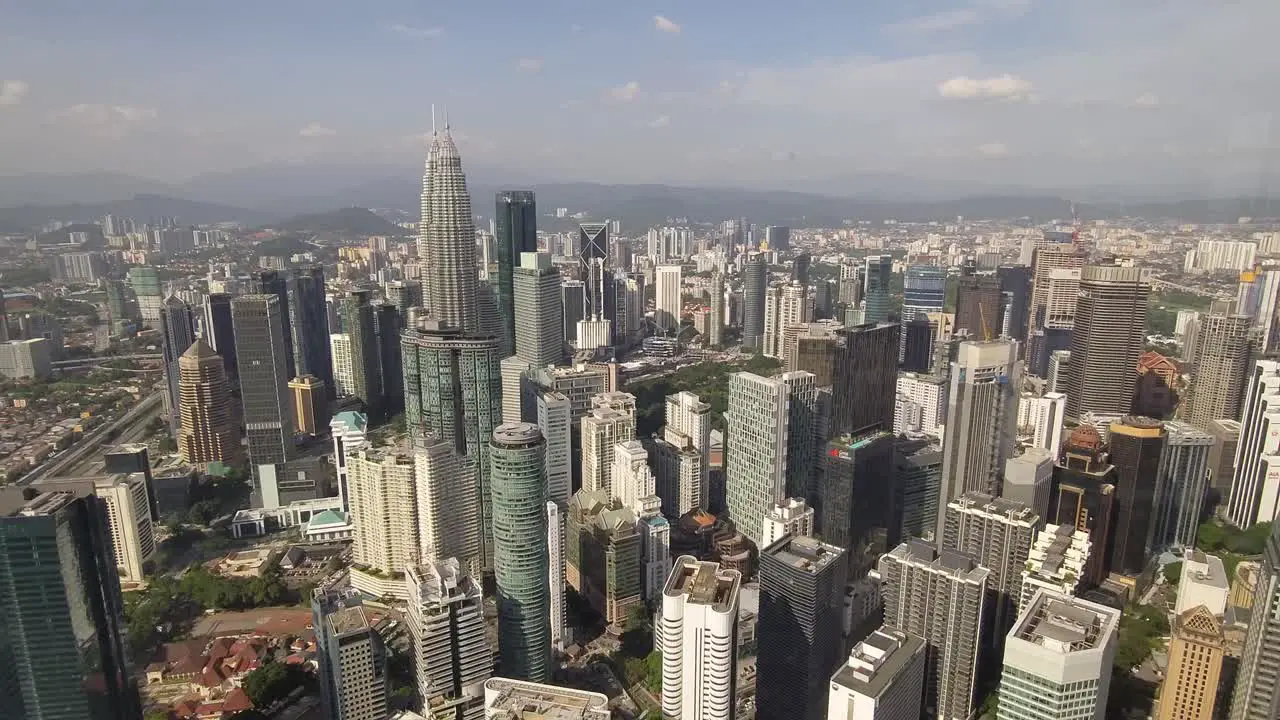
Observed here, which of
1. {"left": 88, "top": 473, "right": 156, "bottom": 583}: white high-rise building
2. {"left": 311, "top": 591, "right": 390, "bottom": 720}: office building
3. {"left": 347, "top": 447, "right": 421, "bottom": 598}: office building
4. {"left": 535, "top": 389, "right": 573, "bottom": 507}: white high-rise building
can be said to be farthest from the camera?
{"left": 535, "top": 389, "right": 573, "bottom": 507}: white high-rise building

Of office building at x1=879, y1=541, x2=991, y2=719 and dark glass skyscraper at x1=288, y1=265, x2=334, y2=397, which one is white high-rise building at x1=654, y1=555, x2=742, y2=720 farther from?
dark glass skyscraper at x1=288, y1=265, x2=334, y2=397

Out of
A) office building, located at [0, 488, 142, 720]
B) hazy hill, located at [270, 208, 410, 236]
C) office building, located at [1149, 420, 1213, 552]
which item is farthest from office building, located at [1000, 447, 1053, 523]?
hazy hill, located at [270, 208, 410, 236]

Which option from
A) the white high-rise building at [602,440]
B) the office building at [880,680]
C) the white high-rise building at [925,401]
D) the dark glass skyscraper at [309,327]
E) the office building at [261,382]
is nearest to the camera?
the office building at [880,680]

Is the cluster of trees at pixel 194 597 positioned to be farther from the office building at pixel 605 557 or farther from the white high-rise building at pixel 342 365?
the white high-rise building at pixel 342 365

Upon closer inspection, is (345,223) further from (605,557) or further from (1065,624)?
(1065,624)

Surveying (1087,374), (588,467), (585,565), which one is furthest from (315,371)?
(1087,374)

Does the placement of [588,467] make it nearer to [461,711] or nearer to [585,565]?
[585,565]

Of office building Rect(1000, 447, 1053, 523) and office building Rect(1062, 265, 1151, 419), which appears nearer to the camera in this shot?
office building Rect(1000, 447, 1053, 523)

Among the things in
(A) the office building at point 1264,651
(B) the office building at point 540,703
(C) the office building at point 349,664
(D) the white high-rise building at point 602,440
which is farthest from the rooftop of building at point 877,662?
(D) the white high-rise building at point 602,440

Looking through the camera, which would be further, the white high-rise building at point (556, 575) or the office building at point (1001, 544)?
the white high-rise building at point (556, 575)
